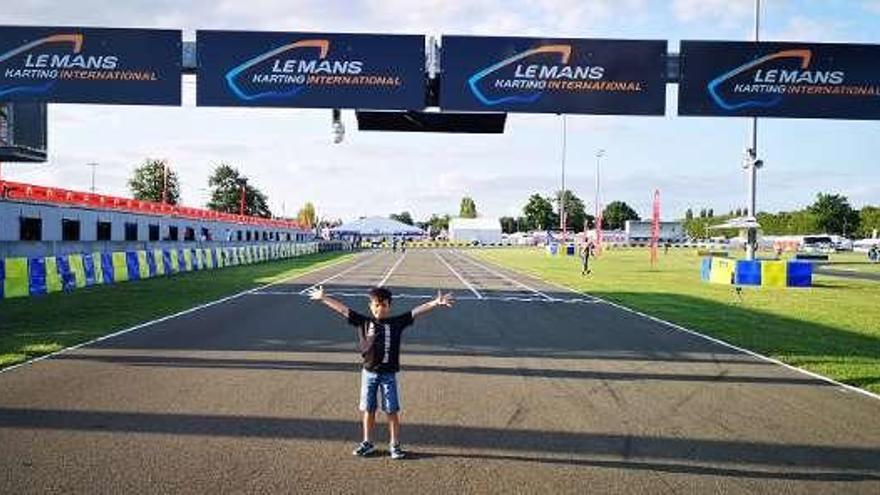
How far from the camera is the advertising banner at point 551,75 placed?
55.4ft

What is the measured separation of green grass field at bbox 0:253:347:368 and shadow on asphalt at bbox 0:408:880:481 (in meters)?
4.38

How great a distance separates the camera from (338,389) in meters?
9.85

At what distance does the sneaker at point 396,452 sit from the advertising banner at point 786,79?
12620 mm

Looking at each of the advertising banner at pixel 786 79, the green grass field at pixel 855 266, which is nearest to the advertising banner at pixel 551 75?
the advertising banner at pixel 786 79

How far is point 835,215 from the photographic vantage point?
515ft

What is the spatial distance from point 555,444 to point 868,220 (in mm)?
163473

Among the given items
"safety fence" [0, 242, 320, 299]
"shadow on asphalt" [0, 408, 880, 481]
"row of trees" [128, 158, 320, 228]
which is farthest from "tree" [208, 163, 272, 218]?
"shadow on asphalt" [0, 408, 880, 481]

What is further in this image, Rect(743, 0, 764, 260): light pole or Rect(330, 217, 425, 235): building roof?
Rect(330, 217, 425, 235): building roof

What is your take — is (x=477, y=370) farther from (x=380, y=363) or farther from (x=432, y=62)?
(x=432, y=62)

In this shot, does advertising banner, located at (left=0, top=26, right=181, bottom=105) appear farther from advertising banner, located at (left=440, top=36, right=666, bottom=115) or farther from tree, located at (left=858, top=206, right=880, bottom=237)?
tree, located at (left=858, top=206, right=880, bottom=237)

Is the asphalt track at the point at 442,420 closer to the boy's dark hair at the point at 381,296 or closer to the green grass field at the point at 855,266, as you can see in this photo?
the boy's dark hair at the point at 381,296

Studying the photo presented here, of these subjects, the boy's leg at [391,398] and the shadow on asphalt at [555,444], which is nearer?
the shadow on asphalt at [555,444]

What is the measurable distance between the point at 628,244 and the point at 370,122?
11494 cm

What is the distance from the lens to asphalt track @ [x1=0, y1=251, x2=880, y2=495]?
6273mm
